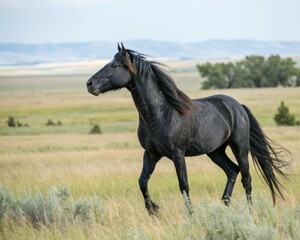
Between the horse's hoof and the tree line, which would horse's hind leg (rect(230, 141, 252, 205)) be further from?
the tree line

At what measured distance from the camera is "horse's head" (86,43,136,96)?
→ 7461 millimetres

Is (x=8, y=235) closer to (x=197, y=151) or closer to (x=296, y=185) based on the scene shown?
(x=197, y=151)

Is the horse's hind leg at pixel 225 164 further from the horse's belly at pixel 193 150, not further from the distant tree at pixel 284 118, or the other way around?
the distant tree at pixel 284 118

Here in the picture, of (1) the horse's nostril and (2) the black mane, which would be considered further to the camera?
(2) the black mane

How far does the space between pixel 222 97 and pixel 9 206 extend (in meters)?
3.33

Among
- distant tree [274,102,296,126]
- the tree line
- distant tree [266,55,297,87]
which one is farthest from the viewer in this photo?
the tree line

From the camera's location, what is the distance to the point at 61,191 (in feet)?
26.8

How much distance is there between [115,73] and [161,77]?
2.25 ft

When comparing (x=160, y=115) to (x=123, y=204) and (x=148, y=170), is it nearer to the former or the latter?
(x=148, y=170)

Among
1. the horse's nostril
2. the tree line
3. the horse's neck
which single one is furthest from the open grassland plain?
the tree line

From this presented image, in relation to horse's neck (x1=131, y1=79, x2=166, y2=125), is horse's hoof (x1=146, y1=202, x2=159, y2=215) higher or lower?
lower

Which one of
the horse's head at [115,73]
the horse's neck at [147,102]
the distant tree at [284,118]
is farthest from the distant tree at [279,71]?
the horse's head at [115,73]

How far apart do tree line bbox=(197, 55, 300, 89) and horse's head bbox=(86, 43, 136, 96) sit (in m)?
82.7

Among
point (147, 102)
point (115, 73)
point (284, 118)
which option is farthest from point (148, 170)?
point (284, 118)
